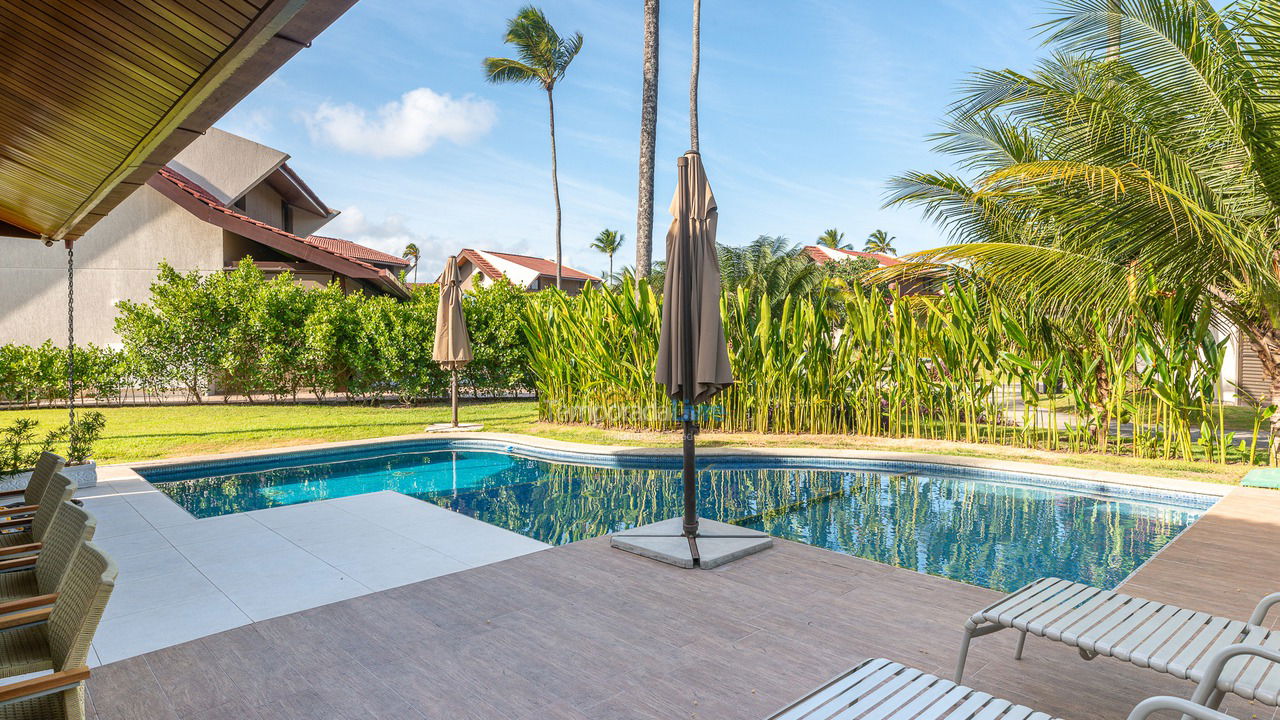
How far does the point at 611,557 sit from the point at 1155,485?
5034mm

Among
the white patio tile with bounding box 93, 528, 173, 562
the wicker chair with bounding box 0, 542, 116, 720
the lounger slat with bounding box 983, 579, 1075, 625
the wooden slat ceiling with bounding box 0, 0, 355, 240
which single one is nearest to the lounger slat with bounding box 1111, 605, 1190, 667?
the lounger slat with bounding box 983, 579, 1075, 625

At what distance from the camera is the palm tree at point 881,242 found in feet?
178

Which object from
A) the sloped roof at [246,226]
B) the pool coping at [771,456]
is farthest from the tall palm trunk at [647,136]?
the sloped roof at [246,226]

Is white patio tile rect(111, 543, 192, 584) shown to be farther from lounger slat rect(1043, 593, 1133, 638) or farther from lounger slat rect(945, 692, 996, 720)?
lounger slat rect(1043, 593, 1133, 638)

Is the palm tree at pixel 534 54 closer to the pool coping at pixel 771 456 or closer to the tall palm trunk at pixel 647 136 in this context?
the tall palm trunk at pixel 647 136

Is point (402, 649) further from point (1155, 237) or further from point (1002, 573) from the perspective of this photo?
point (1155, 237)

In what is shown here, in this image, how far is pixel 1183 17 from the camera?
6.07 meters

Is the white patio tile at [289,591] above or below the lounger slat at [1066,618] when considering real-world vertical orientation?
below

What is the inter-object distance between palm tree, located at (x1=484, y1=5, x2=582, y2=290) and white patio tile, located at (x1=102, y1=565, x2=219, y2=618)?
52.8 ft

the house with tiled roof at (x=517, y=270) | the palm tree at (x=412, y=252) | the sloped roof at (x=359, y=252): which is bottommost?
the sloped roof at (x=359, y=252)

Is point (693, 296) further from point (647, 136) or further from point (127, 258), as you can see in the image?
point (127, 258)

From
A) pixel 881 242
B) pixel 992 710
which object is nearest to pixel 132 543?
pixel 992 710

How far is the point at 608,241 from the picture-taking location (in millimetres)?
→ 50656

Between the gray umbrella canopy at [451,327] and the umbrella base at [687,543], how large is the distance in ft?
22.4
